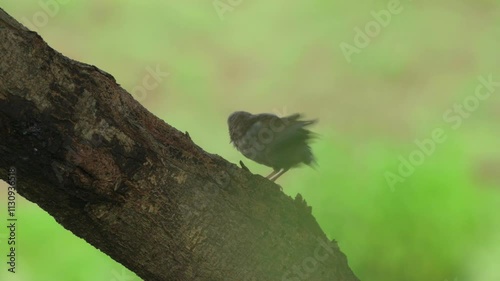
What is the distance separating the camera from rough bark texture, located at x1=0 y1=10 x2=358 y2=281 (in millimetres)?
1757

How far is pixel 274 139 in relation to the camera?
2.61 metres

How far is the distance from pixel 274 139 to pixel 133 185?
0.84 meters

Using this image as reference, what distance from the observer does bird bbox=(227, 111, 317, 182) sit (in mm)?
2598

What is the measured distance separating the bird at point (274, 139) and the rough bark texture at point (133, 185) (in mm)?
400

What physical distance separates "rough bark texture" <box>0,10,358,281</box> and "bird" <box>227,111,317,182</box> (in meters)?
0.40

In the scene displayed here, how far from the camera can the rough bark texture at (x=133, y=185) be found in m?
1.76

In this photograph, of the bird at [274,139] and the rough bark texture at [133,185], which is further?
A: the bird at [274,139]

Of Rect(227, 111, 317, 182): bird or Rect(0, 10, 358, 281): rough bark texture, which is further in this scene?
Rect(227, 111, 317, 182): bird

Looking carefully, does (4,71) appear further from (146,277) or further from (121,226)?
(146,277)

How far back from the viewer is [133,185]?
6.23ft

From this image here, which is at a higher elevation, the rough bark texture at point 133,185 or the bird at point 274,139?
the bird at point 274,139

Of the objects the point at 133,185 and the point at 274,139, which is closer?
the point at 133,185

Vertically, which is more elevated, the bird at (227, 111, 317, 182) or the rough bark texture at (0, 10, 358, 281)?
the bird at (227, 111, 317, 182)

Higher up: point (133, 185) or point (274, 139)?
point (274, 139)
